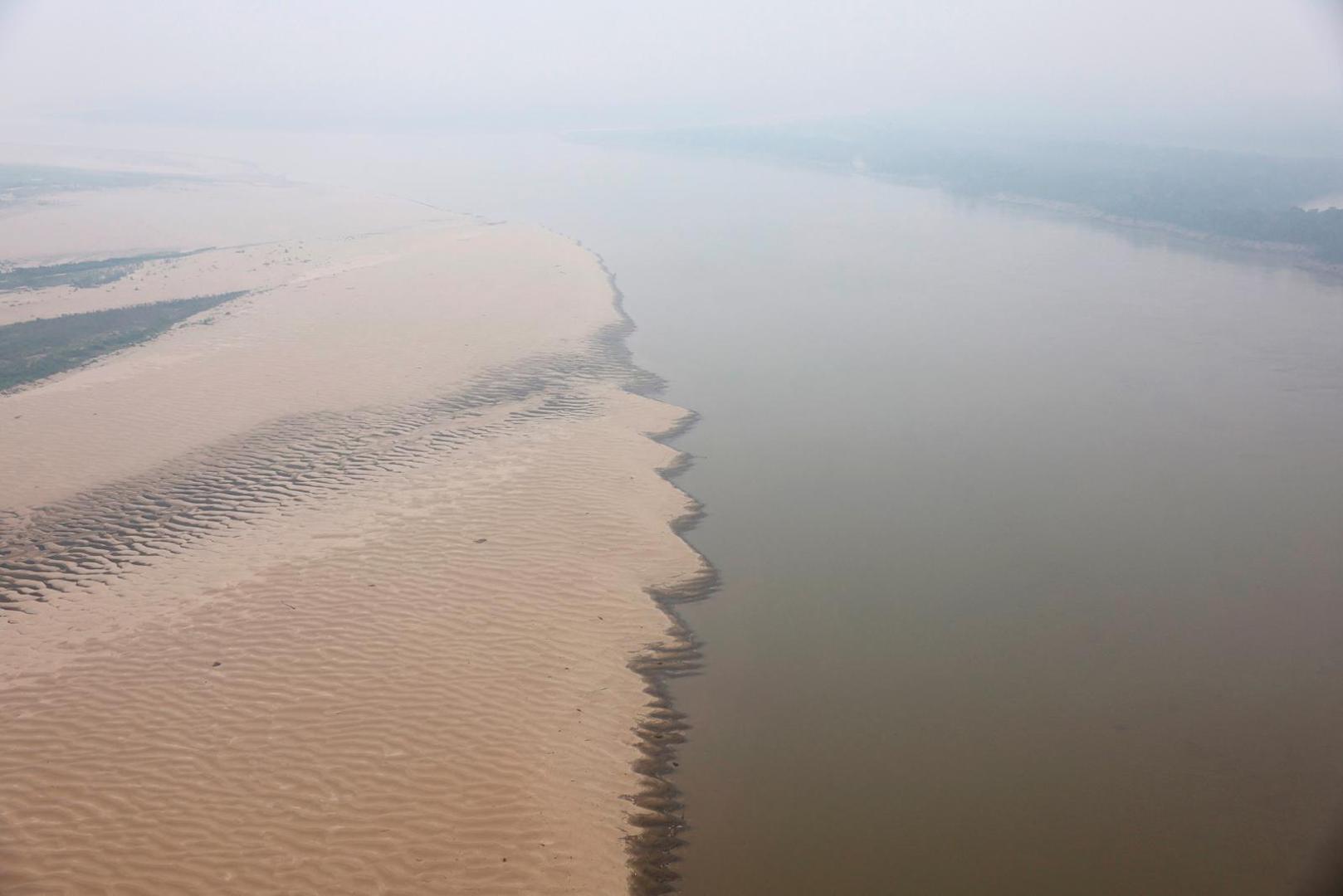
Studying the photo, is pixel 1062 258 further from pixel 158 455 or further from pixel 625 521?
pixel 158 455

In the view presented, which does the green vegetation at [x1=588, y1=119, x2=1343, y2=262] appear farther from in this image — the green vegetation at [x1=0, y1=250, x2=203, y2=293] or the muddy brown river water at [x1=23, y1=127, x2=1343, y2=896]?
the green vegetation at [x1=0, y1=250, x2=203, y2=293]

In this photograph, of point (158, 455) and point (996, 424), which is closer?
point (158, 455)

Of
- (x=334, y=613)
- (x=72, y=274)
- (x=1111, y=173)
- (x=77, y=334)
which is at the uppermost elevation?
(x=1111, y=173)

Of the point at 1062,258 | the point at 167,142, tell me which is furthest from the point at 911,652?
the point at 167,142

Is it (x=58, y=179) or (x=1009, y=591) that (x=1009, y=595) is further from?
(x=58, y=179)

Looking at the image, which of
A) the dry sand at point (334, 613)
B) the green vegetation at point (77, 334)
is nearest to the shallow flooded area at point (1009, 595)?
the dry sand at point (334, 613)

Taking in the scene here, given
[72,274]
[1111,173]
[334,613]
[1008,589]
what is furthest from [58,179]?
[1111,173]

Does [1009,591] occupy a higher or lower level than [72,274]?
lower
